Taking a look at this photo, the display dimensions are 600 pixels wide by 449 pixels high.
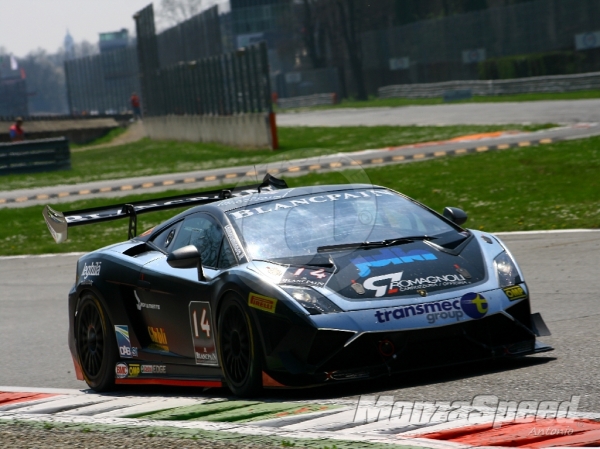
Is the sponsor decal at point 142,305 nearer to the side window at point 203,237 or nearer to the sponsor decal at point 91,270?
the side window at point 203,237

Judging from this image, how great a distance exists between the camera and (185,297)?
686 centimetres

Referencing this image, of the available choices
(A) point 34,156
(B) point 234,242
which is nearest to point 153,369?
(B) point 234,242

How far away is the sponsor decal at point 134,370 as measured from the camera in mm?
7470

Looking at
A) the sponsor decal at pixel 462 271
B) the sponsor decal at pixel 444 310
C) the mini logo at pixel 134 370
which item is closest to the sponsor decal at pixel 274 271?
the sponsor decal at pixel 444 310

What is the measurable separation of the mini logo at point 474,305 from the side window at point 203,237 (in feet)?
5.22

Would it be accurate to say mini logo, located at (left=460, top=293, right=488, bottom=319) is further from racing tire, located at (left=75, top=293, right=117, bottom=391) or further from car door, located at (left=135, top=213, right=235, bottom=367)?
racing tire, located at (left=75, top=293, right=117, bottom=391)

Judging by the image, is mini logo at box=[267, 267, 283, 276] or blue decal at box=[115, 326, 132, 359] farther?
blue decal at box=[115, 326, 132, 359]

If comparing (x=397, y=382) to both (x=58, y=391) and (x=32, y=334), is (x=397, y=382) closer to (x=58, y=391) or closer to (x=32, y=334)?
(x=58, y=391)

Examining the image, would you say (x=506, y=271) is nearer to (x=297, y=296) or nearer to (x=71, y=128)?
(x=297, y=296)

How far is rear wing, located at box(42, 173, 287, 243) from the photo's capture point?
8164 mm

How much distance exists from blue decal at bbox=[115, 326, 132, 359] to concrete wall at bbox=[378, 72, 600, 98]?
37.1 meters

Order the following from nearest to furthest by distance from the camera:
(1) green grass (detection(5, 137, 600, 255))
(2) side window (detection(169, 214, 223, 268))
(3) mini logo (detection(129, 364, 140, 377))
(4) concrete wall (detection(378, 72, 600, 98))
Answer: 1. (2) side window (detection(169, 214, 223, 268))
2. (3) mini logo (detection(129, 364, 140, 377))
3. (1) green grass (detection(5, 137, 600, 255))
4. (4) concrete wall (detection(378, 72, 600, 98))

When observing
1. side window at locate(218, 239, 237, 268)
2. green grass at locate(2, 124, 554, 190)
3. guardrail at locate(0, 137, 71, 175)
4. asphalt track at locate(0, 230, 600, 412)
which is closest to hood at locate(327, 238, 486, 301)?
asphalt track at locate(0, 230, 600, 412)

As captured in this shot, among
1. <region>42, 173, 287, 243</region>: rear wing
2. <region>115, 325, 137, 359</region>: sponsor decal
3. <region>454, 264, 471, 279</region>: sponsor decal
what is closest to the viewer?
<region>454, 264, 471, 279</region>: sponsor decal
